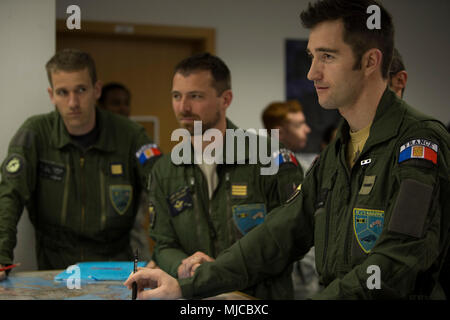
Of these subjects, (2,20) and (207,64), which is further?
(2,20)

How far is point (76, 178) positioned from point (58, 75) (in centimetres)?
45

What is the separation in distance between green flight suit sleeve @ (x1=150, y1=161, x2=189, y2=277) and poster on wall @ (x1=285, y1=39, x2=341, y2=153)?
7.92ft

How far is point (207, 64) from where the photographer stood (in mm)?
2115

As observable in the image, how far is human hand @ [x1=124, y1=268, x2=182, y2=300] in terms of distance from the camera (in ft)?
4.42

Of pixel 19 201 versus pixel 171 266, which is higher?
pixel 19 201

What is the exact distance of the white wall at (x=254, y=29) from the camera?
4012 millimetres

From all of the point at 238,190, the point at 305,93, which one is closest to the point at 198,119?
the point at 238,190

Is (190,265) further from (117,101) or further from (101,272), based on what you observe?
(117,101)

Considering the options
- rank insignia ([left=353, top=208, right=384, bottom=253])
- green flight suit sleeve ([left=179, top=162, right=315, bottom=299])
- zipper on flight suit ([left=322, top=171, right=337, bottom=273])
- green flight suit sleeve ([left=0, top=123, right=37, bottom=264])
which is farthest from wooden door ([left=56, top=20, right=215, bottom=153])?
rank insignia ([left=353, top=208, right=384, bottom=253])

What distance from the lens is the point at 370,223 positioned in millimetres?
1247

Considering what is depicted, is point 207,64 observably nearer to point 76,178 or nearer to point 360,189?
point 76,178
